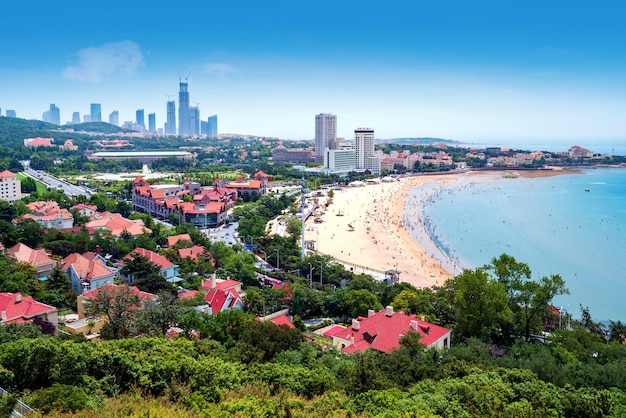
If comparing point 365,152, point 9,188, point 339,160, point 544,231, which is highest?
point 365,152

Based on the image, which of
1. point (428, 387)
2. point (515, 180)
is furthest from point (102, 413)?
point (515, 180)

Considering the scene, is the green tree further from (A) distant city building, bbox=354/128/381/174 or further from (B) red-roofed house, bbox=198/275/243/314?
(A) distant city building, bbox=354/128/381/174

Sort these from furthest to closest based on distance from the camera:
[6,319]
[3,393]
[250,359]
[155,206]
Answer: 1. [155,206]
2. [6,319]
3. [250,359]
4. [3,393]

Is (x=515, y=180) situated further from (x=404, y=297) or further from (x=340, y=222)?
(x=404, y=297)

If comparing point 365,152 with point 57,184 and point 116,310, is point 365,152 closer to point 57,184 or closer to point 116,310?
point 57,184

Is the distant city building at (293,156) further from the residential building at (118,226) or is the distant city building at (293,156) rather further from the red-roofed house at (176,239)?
the red-roofed house at (176,239)

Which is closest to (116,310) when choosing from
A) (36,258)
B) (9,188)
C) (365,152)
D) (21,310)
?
(21,310)

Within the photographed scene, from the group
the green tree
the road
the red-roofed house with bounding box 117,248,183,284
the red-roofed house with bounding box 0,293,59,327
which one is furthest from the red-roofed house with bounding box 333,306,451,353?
the road
